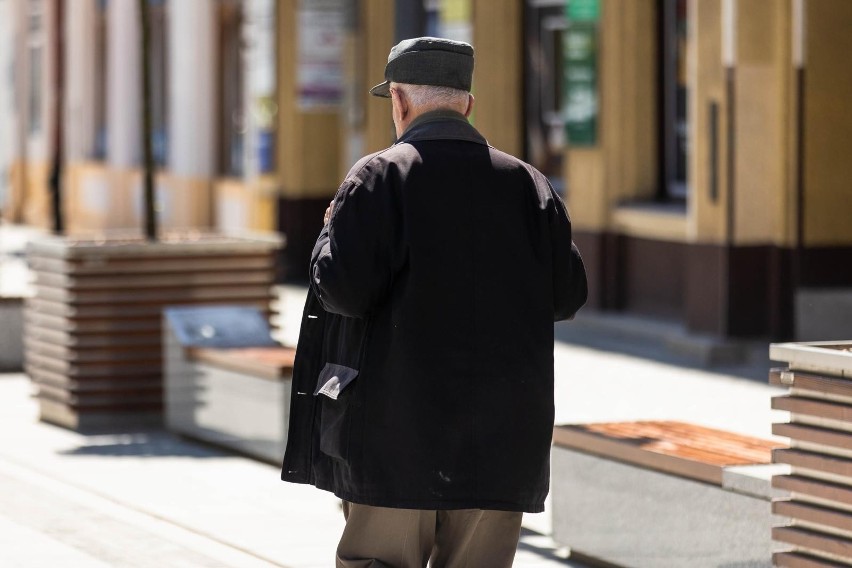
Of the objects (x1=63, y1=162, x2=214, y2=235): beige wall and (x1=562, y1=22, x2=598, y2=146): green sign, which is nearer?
(x1=562, y1=22, x2=598, y2=146): green sign

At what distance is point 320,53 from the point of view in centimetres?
2191

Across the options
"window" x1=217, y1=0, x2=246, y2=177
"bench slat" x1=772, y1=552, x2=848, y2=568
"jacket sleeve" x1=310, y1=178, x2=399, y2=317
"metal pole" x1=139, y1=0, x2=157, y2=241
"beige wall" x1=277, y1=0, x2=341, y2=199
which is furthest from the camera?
"window" x1=217, y1=0, x2=246, y2=177

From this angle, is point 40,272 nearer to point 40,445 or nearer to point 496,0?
point 40,445

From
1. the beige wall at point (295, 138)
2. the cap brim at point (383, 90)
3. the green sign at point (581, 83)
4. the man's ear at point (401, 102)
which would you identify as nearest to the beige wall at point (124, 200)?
the beige wall at point (295, 138)

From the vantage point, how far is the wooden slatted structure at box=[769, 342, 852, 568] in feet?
17.1

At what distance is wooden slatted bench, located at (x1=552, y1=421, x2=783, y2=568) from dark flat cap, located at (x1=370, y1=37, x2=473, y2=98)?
176 cm

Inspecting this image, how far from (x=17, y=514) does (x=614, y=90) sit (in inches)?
348

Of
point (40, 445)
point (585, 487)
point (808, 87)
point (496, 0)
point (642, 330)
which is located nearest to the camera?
point (585, 487)

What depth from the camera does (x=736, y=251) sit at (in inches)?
539

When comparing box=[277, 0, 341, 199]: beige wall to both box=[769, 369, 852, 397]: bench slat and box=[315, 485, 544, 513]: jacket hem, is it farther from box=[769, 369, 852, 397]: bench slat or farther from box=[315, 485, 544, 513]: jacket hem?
box=[315, 485, 544, 513]: jacket hem

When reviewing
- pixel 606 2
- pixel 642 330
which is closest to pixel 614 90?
pixel 606 2

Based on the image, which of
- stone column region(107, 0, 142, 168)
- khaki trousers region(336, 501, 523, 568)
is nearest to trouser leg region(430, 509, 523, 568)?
khaki trousers region(336, 501, 523, 568)

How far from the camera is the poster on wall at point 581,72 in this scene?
16.1m

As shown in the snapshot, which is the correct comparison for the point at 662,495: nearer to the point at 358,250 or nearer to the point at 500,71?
the point at 358,250
